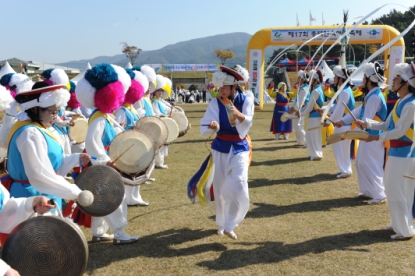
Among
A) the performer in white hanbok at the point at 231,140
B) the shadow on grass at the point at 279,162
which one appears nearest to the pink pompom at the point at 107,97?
the performer in white hanbok at the point at 231,140

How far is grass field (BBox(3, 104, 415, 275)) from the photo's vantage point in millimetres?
4246

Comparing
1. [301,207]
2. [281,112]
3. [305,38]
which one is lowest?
[301,207]

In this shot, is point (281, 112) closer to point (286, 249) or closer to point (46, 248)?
point (286, 249)

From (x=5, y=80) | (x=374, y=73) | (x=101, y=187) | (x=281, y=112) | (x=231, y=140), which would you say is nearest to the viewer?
(x=101, y=187)

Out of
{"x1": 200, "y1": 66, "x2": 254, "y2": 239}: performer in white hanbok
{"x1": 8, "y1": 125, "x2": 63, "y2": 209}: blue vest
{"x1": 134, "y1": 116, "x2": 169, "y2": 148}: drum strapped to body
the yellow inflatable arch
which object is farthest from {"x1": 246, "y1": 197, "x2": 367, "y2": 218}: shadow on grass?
the yellow inflatable arch

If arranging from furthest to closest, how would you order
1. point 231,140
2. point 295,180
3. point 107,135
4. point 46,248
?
point 295,180
point 231,140
point 107,135
point 46,248

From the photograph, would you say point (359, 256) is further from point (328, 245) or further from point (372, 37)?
point (372, 37)

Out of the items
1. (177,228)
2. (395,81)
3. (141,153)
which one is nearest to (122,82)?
(141,153)

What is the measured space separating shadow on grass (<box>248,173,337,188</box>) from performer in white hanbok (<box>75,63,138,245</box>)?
342cm

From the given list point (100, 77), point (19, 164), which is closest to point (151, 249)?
point (100, 77)

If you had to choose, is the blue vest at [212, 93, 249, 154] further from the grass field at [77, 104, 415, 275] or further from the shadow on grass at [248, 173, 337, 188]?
the shadow on grass at [248, 173, 337, 188]

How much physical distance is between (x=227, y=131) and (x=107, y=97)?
142cm

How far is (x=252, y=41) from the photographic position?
21.6 meters

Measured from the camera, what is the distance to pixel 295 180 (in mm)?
8133
